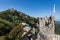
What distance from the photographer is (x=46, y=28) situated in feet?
26.9

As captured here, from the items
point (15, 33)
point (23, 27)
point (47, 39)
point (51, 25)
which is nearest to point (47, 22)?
point (51, 25)

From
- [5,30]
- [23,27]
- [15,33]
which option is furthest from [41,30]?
[5,30]

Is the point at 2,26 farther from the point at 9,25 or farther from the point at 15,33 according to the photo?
the point at 15,33

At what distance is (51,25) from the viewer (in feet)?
26.8

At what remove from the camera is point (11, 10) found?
2880 cm

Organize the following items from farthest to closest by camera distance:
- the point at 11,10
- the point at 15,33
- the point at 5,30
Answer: the point at 11,10
the point at 5,30
the point at 15,33

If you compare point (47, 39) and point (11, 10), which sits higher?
point (11, 10)

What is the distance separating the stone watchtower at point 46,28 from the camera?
8.14m

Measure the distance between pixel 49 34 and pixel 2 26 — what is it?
10.7 metres

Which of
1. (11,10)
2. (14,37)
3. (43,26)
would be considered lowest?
(14,37)

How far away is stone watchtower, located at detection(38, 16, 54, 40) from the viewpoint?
814 centimetres

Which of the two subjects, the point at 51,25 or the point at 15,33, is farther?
the point at 15,33

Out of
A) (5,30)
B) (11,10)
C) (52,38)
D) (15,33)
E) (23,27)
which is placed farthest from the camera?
(11,10)

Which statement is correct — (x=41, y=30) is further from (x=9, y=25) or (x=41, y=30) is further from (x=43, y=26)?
(x=9, y=25)
